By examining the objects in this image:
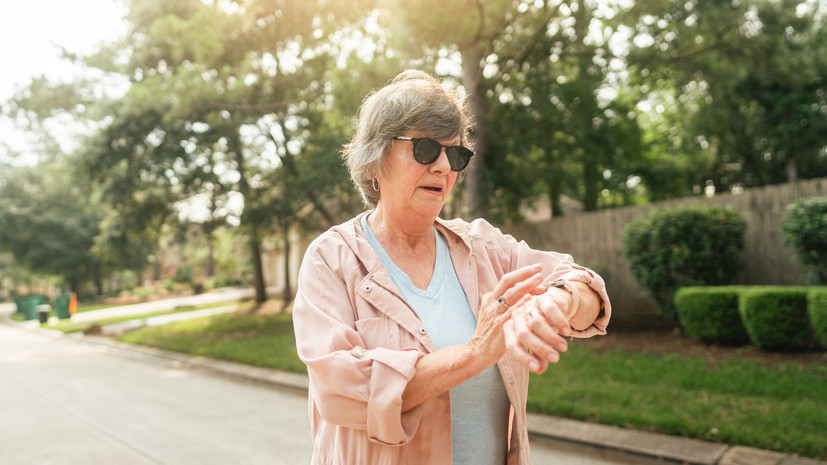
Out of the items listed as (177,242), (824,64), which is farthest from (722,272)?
(177,242)

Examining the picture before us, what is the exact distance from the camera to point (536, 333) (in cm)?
124

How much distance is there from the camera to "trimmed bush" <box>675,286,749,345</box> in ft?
24.4

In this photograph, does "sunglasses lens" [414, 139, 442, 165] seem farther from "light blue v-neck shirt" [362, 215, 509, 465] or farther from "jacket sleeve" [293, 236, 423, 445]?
"jacket sleeve" [293, 236, 423, 445]

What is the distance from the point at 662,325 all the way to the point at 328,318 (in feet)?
30.5

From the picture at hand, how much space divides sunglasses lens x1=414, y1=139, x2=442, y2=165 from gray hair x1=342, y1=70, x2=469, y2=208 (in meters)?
0.03

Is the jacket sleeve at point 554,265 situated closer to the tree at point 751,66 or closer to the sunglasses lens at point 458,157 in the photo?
the sunglasses lens at point 458,157

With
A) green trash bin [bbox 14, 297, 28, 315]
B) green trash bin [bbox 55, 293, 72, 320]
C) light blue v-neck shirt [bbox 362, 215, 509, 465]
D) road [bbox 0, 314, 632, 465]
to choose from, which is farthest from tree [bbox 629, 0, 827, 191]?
green trash bin [bbox 14, 297, 28, 315]

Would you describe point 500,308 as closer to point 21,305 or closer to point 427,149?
point 427,149

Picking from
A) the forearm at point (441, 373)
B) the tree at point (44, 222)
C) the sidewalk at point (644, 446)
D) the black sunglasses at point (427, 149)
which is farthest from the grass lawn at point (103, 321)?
the forearm at point (441, 373)

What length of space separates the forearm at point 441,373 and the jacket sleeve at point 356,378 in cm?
4

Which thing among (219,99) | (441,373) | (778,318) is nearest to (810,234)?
(778,318)

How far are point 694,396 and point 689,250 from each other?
3.45 meters

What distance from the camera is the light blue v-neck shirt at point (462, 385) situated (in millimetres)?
1723

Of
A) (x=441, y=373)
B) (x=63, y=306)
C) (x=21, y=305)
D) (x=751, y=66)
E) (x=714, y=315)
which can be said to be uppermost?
(x=751, y=66)
